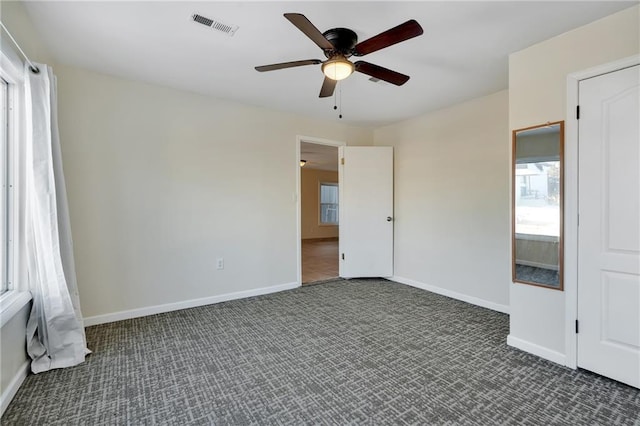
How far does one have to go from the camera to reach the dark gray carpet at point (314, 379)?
1697mm

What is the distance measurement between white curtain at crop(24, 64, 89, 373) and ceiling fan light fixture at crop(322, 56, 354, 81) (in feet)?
6.46

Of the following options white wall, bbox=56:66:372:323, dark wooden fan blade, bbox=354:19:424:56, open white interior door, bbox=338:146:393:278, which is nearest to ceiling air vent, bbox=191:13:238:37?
dark wooden fan blade, bbox=354:19:424:56

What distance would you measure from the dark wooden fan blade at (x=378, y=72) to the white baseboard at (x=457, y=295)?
2.66m

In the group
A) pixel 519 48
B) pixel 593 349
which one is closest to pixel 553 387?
pixel 593 349

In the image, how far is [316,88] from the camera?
3273 mm

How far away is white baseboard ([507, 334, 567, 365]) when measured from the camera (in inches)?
88.4


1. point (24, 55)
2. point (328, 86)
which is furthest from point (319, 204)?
point (24, 55)

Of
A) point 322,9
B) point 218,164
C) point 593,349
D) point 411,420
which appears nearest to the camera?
point 411,420

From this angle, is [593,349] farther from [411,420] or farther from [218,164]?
[218,164]

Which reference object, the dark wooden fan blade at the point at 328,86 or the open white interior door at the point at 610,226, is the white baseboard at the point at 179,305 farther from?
the open white interior door at the point at 610,226

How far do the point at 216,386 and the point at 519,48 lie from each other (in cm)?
337

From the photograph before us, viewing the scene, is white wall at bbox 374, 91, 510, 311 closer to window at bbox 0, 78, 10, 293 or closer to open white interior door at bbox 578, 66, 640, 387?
open white interior door at bbox 578, 66, 640, 387

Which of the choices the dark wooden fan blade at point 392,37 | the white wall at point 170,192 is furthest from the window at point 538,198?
the white wall at point 170,192

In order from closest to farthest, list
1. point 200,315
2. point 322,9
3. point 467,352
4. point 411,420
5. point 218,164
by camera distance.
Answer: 1. point 411,420
2. point 322,9
3. point 467,352
4. point 200,315
5. point 218,164
